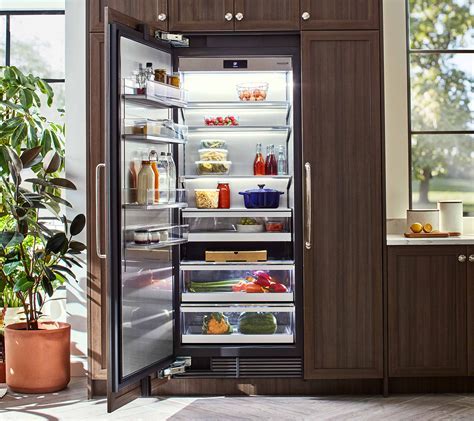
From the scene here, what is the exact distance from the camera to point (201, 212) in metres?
4.23

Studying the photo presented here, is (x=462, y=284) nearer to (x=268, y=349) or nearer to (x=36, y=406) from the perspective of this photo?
(x=268, y=349)

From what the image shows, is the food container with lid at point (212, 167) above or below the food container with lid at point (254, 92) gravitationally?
below

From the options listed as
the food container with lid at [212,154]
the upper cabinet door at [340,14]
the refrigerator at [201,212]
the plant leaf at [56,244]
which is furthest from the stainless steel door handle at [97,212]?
the upper cabinet door at [340,14]

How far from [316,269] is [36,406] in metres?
1.73

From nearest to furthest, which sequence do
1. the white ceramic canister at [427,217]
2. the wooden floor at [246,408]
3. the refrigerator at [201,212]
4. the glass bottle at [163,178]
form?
the refrigerator at [201,212] → the wooden floor at [246,408] → the glass bottle at [163,178] → the white ceramic canister at [427,217]

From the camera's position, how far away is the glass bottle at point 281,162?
14.5 ft

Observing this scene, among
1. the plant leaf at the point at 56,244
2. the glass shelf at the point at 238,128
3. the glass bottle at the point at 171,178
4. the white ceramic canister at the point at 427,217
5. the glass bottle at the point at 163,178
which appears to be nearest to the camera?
the glass bottle at the point at 163,178

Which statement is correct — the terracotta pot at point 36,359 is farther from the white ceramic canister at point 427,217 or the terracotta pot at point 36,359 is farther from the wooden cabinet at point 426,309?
the white ceramic canister at point 427,217

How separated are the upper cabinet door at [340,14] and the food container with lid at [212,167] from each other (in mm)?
917

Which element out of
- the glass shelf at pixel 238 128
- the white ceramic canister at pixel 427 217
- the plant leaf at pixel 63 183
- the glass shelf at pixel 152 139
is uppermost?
the glass shelf at pixel 238 128

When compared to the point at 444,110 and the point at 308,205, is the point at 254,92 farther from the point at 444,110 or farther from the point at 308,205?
the point at 444,110

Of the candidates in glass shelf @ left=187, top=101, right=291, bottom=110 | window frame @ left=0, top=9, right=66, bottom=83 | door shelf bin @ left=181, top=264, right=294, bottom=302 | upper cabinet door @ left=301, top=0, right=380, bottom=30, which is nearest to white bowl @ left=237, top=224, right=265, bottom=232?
door shelf bin @ left=181, top=264, right=294, bottom=302

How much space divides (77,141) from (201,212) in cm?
97

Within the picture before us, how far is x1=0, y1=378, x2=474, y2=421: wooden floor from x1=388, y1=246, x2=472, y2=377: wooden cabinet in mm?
196
